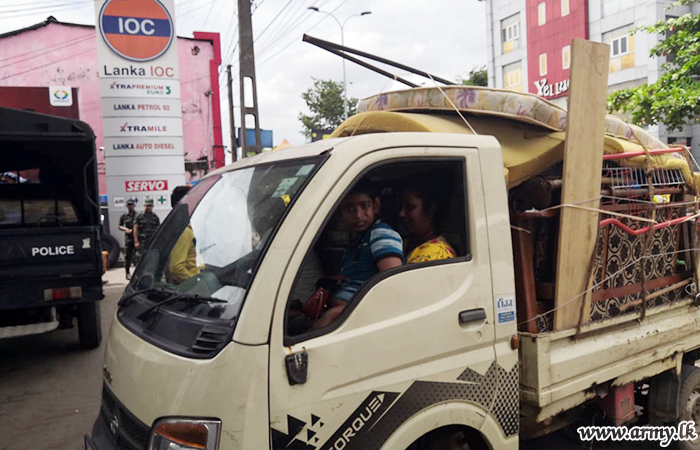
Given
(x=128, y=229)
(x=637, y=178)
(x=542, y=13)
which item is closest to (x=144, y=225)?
(x=128, y=229)

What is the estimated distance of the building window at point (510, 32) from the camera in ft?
111

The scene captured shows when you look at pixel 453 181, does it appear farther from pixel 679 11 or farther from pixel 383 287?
pixel 679 11

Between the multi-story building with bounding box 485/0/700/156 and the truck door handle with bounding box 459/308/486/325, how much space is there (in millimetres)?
25798

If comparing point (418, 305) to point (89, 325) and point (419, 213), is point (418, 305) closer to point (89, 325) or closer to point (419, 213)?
point (419, 213)

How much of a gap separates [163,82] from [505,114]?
11622mm

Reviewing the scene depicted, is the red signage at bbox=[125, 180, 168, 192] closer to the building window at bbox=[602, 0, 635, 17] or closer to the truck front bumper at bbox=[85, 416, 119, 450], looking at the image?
the truck front bumper at bbox=[85, 416, 119, 450]

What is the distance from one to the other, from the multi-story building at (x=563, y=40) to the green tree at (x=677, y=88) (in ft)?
46.9

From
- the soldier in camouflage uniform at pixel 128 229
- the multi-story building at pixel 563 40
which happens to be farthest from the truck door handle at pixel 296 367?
the multi-story building at pixel 563 40

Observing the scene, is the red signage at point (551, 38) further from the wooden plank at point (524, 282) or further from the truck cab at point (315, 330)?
the truck cab at point (315, 330)

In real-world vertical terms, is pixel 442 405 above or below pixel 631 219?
below

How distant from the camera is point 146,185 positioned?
1299 cm

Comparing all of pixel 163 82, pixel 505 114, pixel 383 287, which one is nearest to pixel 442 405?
pixel 383 287

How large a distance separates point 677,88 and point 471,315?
10.9 meters

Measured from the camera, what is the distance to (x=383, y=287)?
83.6 inches
